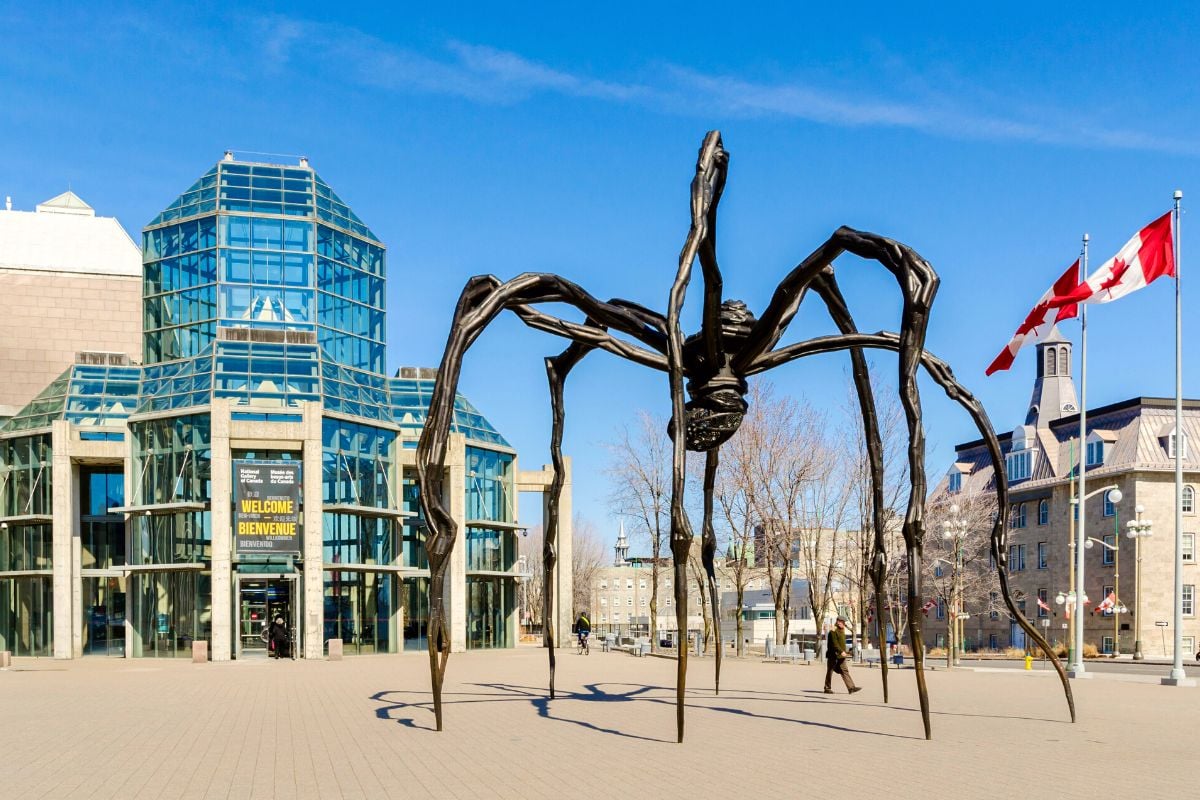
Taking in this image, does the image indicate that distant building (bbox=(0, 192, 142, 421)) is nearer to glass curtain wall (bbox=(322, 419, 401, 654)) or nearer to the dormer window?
glass curtain wall (bbox=(322, 419, 401, 654))

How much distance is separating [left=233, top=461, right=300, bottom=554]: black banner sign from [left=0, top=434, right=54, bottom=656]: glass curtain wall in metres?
9.13

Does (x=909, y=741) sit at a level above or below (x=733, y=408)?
below

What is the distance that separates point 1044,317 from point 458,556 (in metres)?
27.0

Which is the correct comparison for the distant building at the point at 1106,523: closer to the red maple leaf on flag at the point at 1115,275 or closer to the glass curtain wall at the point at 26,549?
the red maple leaf on flag at the point at 1115,275

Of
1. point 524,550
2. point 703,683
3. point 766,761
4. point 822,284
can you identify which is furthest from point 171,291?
point 524,550

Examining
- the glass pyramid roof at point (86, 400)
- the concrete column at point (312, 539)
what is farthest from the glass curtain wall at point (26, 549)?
the concrete column at point (312, 539)

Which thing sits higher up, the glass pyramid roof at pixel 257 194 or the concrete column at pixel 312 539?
the glass pyramid roof at pixel 257 194

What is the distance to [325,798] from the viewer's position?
10.4 metres

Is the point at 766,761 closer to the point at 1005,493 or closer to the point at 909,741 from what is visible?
the point at 909,741

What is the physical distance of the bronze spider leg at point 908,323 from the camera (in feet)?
39.9

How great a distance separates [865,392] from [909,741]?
14.0 ft

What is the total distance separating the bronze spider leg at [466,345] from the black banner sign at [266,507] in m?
27.2

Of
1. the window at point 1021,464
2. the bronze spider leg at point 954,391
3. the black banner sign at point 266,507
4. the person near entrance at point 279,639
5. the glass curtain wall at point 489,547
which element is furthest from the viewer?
the window at point 1021,464

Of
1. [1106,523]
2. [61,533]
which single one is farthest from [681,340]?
[1106,523]
